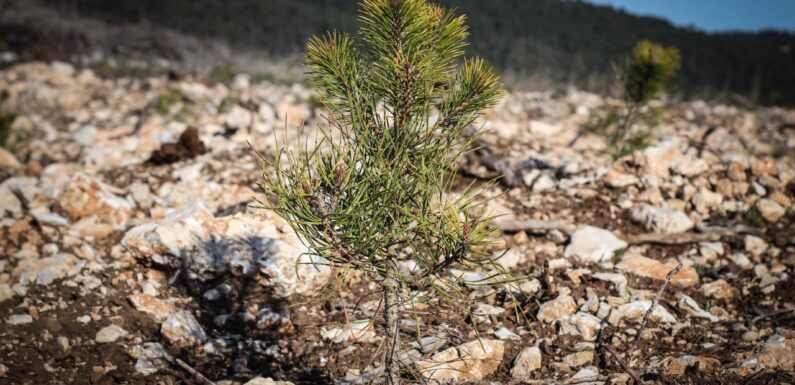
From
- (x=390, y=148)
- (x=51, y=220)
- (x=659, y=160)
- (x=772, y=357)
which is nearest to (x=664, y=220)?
(x=659, y=160)

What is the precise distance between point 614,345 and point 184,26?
36434 millimetres

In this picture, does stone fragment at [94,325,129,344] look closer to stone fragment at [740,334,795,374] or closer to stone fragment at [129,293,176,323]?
stone fragment at [129,293,176,323]

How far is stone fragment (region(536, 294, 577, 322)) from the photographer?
315cm

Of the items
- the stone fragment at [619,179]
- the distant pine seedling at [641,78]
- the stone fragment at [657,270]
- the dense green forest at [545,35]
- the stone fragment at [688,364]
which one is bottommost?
the stone fragment at [688,364]

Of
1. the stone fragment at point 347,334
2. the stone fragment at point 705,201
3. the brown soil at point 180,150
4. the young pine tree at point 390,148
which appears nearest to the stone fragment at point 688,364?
the young pine tree at point 390,148

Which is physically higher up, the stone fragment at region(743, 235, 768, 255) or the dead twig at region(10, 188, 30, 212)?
the stone fragment at region(743, 235, 768, 255)

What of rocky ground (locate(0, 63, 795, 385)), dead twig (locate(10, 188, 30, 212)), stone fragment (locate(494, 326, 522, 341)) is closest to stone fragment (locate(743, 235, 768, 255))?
rocky ground (locate(0, 63, 795, 385))

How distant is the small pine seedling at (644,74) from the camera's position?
5.65m

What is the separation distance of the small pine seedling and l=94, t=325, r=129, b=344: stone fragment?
537 centimetres

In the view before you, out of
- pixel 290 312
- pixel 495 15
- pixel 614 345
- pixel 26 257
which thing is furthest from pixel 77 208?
pixel 495 15

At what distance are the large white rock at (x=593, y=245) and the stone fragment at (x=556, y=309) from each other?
78 centimetres

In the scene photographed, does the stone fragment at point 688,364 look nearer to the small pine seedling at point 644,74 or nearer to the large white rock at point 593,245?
the large white rock at point 593,245

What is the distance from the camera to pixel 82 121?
26.8 ft

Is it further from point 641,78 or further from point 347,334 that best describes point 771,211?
point 347,334
